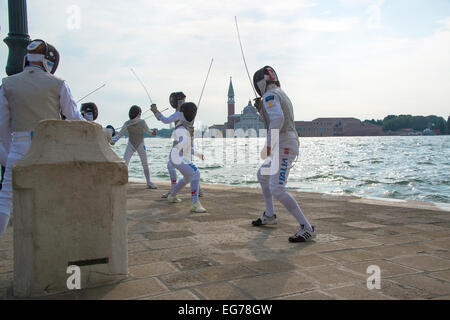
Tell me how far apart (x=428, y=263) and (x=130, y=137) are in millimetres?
8309

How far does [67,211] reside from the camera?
9.70ft

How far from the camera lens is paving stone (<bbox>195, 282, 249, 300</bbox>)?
113 inches

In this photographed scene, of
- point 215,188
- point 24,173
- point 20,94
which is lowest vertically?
point 215,188

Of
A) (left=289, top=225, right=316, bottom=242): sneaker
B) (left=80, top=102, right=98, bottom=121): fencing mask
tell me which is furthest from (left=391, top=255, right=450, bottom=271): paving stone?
(left=80, top=102, right=98, bottom=121): fencing mask

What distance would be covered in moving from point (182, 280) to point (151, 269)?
0.43 metres

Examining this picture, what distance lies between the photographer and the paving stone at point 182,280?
3113mm

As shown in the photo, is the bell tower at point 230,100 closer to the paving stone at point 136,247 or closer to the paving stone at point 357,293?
the paving stone at point 136,247

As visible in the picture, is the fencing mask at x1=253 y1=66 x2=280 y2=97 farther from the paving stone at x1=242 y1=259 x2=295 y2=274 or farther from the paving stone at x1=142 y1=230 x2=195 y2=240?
the paving stone at x1=242 y1=259 x2=295 y2=274

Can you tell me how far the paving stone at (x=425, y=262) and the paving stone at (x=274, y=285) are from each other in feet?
3.73

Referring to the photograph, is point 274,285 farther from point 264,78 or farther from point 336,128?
point 336,128

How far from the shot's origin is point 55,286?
2.96 metres

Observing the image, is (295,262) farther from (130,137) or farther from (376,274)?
(130,137)
